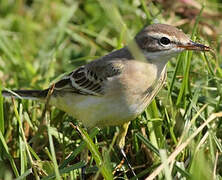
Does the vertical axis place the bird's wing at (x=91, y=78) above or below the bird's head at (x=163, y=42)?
below

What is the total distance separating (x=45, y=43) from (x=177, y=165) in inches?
155

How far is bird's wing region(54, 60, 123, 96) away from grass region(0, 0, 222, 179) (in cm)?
39

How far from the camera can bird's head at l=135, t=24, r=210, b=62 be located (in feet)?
14.6

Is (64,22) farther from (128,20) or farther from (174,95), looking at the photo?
(174,95)

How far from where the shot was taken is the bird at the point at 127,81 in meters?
4.50

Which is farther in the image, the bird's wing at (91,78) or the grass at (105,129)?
the bird's wing at (91,78)

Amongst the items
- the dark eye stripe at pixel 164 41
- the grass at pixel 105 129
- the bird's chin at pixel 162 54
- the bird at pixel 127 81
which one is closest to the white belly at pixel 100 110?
the bird at pixel 127 81

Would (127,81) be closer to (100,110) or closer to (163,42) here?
(100,110)

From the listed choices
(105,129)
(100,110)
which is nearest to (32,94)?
(105,129)

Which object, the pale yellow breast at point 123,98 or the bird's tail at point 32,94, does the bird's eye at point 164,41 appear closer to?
the pale yellow breast at point 123,98

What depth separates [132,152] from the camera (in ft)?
16.2

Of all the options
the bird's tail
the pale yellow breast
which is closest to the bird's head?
the pale yellow breast

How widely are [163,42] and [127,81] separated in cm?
49

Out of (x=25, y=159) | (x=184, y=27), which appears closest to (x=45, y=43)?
(x=184, y=27)
